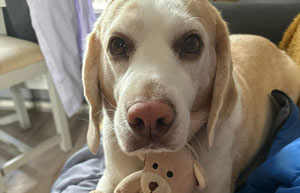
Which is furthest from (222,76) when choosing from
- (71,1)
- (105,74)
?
(71,1)

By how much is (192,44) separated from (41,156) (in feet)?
5.80

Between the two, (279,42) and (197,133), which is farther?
(279,42)

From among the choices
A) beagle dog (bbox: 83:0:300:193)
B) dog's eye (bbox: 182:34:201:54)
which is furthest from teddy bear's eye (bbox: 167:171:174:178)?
dog's eye (bbox: 182:34:201:54)

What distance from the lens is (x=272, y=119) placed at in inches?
65.7

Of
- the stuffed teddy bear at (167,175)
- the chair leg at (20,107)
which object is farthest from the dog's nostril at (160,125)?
the chair leg at (20,107)

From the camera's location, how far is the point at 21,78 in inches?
75.2

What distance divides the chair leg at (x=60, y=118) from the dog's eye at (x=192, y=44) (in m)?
1.41

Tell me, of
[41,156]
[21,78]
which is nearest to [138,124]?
[21,78]

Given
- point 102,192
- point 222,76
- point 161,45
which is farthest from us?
point 102,192

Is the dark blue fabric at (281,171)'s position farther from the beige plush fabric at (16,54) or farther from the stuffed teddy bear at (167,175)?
the beige plush fabric at (16,54)

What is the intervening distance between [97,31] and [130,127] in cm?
47

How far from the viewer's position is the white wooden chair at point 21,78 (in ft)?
6.05

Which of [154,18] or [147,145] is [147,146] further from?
[154,18]

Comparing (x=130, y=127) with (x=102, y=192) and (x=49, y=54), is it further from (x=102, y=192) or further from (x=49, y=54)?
(x=49, y=54)
